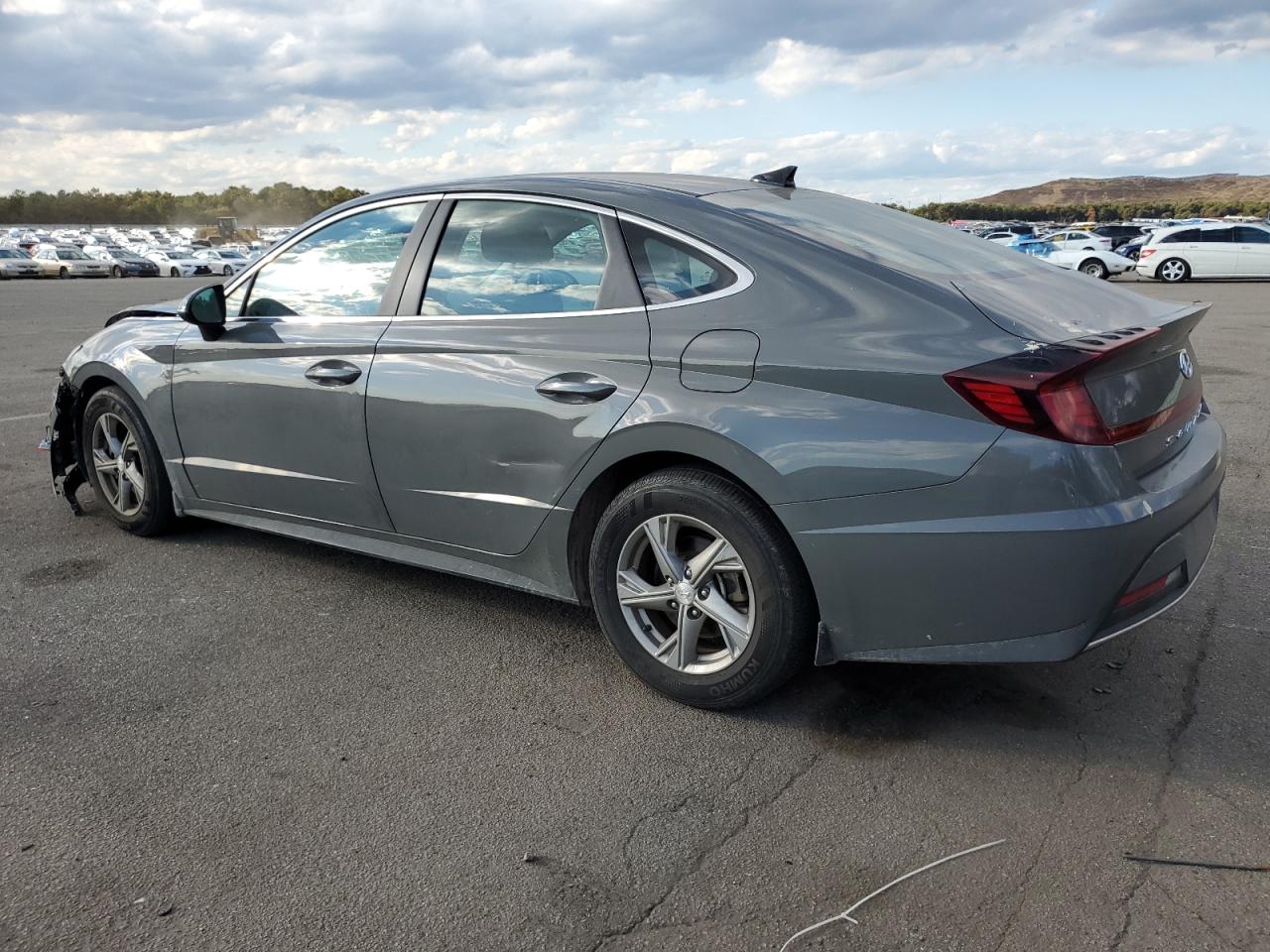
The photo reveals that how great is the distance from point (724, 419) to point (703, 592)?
55cm

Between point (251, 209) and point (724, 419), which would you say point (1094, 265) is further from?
point (251, 209)

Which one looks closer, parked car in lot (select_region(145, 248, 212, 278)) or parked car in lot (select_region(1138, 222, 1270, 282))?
parked car in lot (select_region(1138, 222, 1270, 282))

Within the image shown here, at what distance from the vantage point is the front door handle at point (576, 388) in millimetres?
3365

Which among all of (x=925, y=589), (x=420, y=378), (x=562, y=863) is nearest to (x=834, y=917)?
(x=562, y=863)

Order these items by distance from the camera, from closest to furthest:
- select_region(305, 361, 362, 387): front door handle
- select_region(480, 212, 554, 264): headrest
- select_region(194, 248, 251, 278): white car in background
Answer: select_region(480, 212, 554, 264): headrest, select_region(305, 361, 362, 387): front door handle, select_region(194, 248, 251, 278): white car in background

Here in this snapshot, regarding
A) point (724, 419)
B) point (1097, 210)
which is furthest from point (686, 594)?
point (1097, 210)

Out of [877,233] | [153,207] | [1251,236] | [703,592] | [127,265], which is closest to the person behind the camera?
[703,592]

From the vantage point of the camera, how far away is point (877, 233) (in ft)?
11.9

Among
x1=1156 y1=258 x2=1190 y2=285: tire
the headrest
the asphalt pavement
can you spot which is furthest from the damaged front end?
x1=1156 y1=258 x2=1190 y2=285: tire

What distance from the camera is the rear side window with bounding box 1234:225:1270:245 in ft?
90.2

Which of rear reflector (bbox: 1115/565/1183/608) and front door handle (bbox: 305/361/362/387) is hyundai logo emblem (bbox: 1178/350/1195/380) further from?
front door handle (bbox: 305/361/362/387)

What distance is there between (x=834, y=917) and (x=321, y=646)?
225 cm

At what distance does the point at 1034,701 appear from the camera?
11.2 ft

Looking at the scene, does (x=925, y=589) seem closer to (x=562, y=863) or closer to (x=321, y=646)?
(x=562, y=863)
